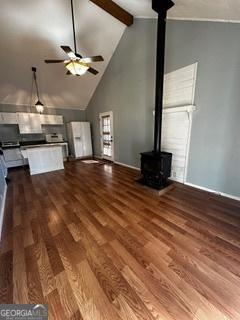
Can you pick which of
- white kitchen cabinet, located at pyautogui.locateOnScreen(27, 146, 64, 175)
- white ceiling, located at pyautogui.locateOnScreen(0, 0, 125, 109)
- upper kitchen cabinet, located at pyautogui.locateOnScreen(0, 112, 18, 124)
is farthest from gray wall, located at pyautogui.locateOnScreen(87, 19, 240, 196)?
upper kitchen cabinet, located at pyautogui.locateOnScreen(0, 112, 18, 124)

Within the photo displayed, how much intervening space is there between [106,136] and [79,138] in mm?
1336

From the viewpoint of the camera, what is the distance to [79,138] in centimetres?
640

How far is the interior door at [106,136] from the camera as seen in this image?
547 cm

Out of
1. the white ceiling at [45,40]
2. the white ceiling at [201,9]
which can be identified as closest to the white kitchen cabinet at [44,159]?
the white ceiling at [45,40]

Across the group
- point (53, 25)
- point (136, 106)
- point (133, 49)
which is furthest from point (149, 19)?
point (53, 25)

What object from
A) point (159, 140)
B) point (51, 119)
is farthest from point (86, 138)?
point (159, 140)

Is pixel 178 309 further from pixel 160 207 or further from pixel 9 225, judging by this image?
pixel 9 225

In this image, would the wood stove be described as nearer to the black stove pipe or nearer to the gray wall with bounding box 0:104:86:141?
the black stove pipe

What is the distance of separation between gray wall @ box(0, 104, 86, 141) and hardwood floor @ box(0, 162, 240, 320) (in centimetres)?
376

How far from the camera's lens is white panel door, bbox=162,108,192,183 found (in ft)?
9.97

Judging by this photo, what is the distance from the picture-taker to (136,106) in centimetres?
417

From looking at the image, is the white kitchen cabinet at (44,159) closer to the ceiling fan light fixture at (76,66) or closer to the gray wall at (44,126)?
the gray wall at (44,126)

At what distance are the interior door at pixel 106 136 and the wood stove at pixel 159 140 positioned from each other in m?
2.52

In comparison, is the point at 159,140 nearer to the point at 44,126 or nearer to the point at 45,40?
the point at 45,40
